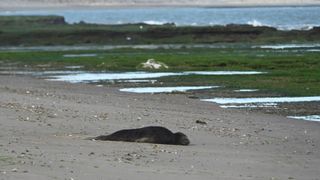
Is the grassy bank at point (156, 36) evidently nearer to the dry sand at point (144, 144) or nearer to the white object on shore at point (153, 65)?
the white object on shore at point (153, 65)

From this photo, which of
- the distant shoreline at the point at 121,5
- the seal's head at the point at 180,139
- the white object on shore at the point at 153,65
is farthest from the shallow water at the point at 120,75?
the distant shoreline at the point at 121,5

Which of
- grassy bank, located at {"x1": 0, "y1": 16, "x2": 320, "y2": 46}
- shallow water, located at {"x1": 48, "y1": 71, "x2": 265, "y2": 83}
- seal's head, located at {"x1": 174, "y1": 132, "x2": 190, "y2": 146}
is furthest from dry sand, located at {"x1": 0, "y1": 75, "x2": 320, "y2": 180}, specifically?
grassy bank, located at {"x1": 0, "y1": 16, "x2": 320, "y2": 46}

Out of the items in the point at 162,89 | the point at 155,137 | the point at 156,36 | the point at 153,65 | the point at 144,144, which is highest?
the point at 156,36

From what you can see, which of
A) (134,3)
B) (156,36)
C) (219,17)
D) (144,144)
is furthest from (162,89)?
(134,3)

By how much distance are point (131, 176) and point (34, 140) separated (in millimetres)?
3319

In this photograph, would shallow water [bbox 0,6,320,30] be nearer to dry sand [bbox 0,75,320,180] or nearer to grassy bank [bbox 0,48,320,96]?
grassy bank [bbox 0,48,320,96]

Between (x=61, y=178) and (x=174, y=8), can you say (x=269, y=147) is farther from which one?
(x=174, y=8)

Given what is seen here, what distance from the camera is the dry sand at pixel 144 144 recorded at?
474 inches

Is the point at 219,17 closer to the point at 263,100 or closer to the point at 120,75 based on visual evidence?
the point at 120,75

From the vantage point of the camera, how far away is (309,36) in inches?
2288

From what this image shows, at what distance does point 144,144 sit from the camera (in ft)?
47.9

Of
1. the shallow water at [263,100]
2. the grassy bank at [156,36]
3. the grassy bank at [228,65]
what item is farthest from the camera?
the grassy bank at [156,36]

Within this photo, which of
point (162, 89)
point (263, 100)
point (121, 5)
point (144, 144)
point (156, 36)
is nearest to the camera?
point (144, 144)

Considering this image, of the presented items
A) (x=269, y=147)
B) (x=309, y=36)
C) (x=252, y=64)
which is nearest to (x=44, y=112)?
(x=269, y=147)
